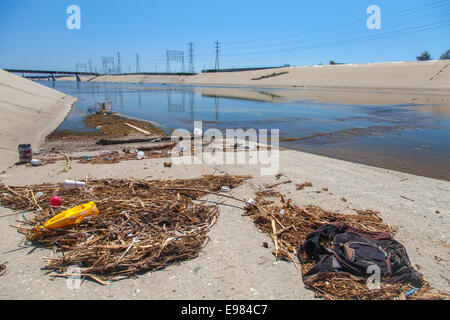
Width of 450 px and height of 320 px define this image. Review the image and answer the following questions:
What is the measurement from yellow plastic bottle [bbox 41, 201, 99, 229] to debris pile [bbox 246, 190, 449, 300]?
280 cm

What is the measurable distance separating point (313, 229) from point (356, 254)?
1.04 meters

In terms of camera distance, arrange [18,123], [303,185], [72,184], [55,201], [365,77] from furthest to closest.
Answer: [365,77], [18,123], [303,185], [72,184], [55,201]

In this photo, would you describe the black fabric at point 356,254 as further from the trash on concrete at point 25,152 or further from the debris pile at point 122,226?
the trash on concrete at point 25,152

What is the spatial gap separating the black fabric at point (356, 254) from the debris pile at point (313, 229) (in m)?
0.10

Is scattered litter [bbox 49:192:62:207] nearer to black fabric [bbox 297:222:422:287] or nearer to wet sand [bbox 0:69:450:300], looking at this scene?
wet sand [bbox 0:69:450:300]

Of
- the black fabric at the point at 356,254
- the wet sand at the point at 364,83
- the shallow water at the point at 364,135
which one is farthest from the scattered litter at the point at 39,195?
the wet sand at the point at 364,83

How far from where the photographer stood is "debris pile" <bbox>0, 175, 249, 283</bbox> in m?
3.65

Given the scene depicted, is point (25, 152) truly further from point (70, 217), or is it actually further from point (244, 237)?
point (244, 237)

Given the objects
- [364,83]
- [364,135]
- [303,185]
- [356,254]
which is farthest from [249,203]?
[364,83]

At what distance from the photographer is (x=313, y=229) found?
461 cm
